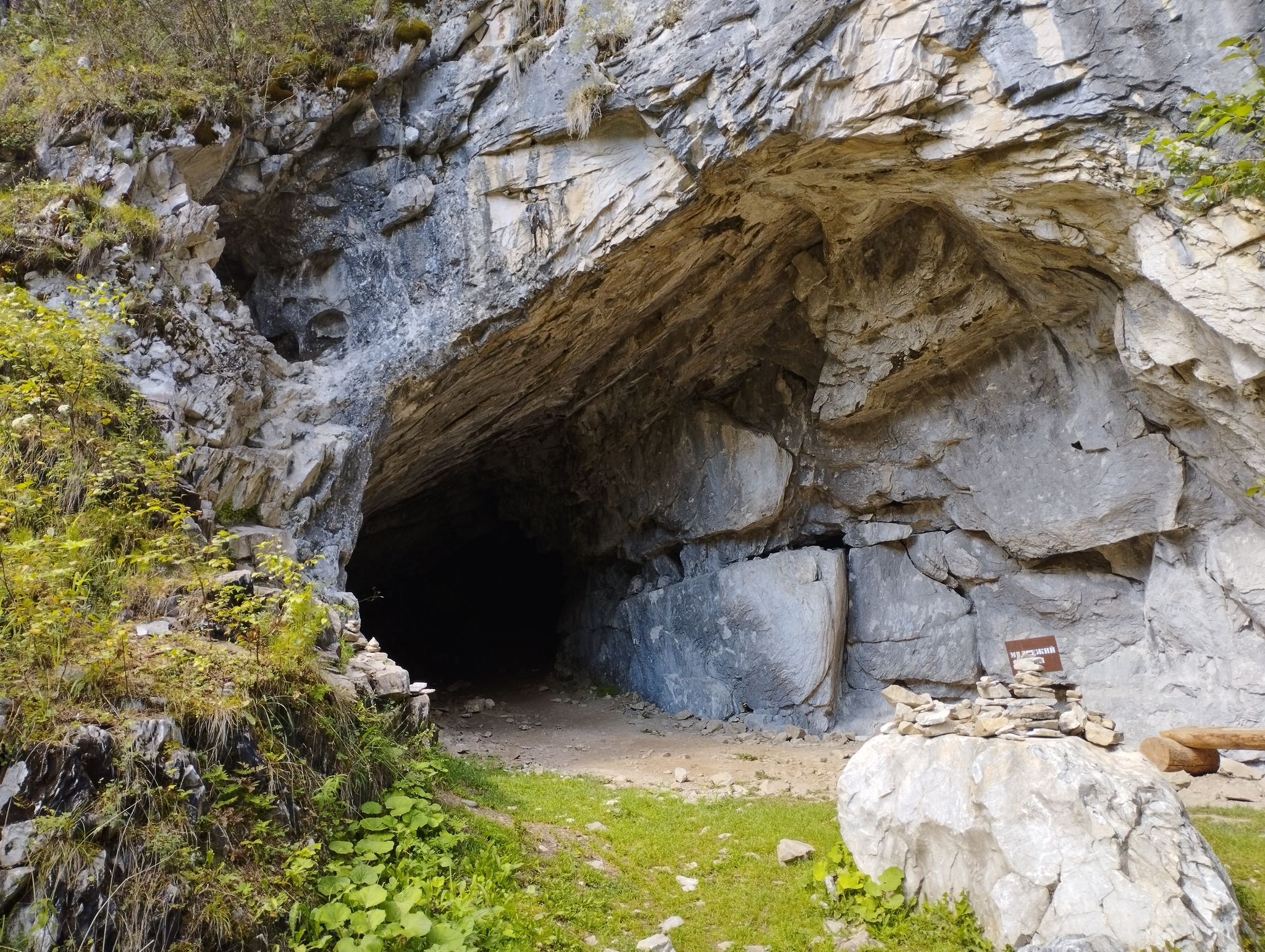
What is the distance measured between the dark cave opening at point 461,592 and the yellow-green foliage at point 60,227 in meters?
9.49

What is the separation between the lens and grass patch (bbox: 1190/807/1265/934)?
5.34 meters

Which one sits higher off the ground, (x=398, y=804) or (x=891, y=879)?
(x=398, y=804)

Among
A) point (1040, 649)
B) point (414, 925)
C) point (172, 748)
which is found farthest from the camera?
point (1040, 649)

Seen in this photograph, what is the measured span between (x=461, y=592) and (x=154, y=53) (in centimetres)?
1544

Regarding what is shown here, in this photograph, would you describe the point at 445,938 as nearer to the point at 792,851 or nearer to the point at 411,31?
the point at 792,851

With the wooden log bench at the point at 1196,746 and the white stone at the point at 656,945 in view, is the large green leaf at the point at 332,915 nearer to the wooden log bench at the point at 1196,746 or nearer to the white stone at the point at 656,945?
the white stone at the point at 656,945

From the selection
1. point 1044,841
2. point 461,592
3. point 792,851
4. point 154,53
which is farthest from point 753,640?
point 154,53

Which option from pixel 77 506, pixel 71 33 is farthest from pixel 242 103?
pixel 77 506

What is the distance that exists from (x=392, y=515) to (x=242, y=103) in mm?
8600

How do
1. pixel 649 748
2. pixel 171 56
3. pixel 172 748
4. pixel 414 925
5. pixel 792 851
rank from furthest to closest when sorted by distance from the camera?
pixel 649 748, pixel 171 56, pixel 792 851, pixel 172 748, pixel 414 925

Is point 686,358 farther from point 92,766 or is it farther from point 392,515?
point 92,766

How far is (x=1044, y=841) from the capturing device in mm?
4660

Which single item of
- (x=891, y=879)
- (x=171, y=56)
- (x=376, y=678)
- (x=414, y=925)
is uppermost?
(x=171, y=56)

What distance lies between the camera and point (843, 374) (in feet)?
41.6
